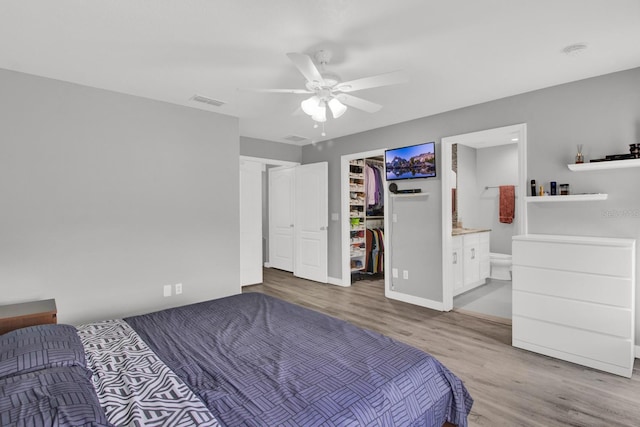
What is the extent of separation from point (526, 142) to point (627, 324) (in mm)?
1794

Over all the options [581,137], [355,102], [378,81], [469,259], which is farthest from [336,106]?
[469,259]

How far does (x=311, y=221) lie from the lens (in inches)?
222

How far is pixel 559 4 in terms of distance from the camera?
6.18ft

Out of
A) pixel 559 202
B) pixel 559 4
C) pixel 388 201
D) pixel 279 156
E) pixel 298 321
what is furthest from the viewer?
pixel 279 156

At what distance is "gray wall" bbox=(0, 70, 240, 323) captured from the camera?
2.76 meters

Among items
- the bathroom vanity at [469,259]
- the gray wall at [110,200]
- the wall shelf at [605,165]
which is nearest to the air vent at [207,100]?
the gray wall at [110,200]

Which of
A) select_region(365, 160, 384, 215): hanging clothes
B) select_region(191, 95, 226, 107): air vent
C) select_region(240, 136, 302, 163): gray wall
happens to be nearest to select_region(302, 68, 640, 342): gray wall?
select_region(365, 160, 384, 215): hanging clothes

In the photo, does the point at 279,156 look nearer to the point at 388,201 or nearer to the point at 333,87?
the point at 388,201

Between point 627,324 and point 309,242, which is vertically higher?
point 309,242

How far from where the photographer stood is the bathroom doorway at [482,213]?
3.76m

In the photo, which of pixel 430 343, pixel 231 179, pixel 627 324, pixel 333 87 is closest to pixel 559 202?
pixel 627 324

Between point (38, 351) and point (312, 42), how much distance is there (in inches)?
91.9

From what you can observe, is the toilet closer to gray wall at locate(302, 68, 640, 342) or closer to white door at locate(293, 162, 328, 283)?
gray wall at locate(302, 68, 640, 342)

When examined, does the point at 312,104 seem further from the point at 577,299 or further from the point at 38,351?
the point at 577,299
